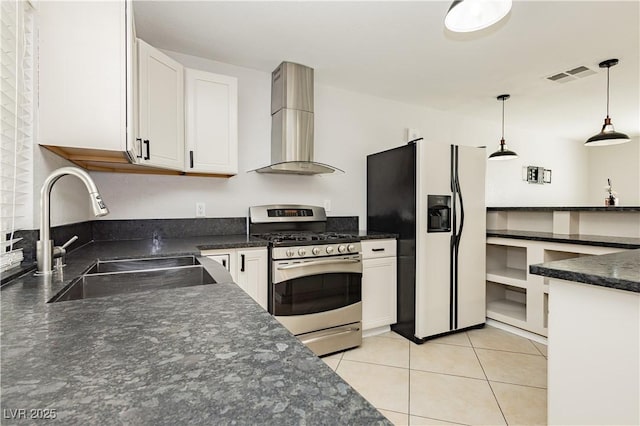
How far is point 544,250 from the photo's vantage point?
266cm

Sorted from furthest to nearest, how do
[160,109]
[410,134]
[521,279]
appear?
1. [410,134]
2. [521,279]
3. [160,109]

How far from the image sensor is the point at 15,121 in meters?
1.25

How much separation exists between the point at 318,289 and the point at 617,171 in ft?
21.0

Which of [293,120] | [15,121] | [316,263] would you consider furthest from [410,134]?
[15,121]

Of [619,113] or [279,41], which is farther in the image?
[619,113]

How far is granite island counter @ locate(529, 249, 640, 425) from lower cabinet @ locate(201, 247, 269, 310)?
1636 millimetres

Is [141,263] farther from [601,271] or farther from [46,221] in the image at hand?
[601,271]

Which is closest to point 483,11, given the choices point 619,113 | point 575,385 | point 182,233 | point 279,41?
point 279,41

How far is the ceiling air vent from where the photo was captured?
2.88m

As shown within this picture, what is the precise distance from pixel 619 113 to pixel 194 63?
205 inches

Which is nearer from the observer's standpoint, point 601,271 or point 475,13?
point 601,271

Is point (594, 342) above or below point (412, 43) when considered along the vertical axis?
below

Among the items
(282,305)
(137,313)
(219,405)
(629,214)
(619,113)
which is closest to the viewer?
(219,405)

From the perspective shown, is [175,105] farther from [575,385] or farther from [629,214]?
[629,214]
